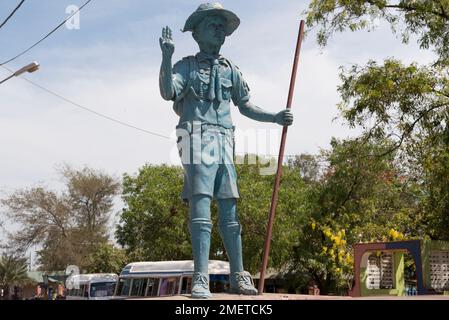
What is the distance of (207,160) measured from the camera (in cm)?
625

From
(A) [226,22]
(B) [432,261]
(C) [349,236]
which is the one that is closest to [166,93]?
(A) [226,22]

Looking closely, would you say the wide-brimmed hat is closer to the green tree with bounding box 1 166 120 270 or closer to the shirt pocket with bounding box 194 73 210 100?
the shirt pocket with bounding box 194 73 210 100

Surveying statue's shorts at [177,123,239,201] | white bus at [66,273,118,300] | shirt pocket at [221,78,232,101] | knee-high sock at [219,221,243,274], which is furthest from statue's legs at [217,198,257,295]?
white bus at [66,273,118,300]

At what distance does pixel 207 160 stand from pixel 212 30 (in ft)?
4.67

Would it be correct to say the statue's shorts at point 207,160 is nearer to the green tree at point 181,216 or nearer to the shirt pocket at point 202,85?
the shirt pocket at point 202,85

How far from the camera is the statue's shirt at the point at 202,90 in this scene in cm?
640

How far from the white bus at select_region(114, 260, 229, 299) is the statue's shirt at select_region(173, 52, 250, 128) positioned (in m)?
9.89

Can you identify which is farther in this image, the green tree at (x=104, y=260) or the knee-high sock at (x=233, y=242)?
the green tree at (x=104, y=260)

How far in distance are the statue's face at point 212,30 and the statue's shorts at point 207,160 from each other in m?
0.95

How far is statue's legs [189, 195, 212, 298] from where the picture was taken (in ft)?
19.7

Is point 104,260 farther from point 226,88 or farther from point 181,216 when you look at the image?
point 226,88

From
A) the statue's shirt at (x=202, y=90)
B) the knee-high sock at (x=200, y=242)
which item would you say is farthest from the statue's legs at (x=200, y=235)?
the statue's shirt at (x=202, y=90)

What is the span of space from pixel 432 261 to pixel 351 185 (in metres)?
8.77

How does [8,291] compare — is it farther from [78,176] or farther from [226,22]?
[226,22]
